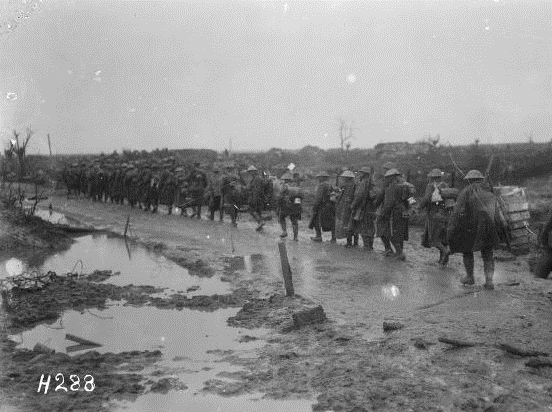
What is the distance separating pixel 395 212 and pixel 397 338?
514 cm

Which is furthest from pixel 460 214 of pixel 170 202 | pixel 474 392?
pixel 170 202

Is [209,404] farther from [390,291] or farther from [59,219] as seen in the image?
[59,219]

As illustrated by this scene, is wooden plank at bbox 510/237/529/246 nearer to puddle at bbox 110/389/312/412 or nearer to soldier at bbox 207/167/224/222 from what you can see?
puddle at bbox 110/389/312/412

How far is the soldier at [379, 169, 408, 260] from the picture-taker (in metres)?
10.4

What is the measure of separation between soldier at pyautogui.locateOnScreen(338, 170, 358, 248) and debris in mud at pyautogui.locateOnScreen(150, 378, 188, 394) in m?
7.70

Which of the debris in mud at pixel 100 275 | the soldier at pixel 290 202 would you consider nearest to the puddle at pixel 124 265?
the debris in mud at pixel 100 275

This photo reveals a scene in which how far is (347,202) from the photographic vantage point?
12125 mm

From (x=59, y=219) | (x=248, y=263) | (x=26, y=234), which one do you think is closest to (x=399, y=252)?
(x=248, y=263)

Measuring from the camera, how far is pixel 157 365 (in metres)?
5.29

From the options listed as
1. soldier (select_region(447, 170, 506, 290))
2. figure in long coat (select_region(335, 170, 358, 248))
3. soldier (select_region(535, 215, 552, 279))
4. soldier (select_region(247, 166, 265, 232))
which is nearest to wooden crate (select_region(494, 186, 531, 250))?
soldier (select_region(447, 170, 506, 290))

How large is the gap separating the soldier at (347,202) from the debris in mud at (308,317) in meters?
5.72

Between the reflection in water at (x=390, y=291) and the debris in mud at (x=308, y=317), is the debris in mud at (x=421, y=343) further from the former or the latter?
the reflection in water at (x=390, y=291)

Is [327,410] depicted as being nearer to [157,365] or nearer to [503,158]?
[157,365]

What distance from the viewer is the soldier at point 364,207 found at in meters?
11.5
